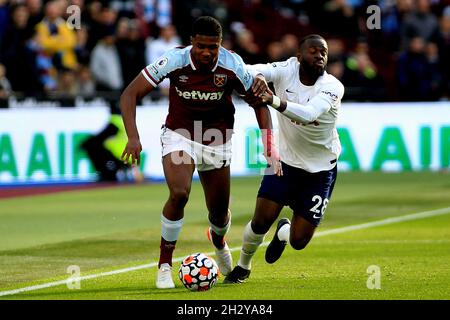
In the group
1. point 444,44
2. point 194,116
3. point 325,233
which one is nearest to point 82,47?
point 444,44

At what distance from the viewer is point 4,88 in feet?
71.6

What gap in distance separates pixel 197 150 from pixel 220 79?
2.16 ft

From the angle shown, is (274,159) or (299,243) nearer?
(274,159)

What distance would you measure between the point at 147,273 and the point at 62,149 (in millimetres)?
10345

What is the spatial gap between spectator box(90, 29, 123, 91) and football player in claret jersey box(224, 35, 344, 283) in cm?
1170

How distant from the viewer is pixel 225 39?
25125 mm

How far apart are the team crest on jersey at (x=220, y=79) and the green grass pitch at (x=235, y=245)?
5.87 ft

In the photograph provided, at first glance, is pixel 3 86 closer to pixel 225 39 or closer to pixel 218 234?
pixel 225 39

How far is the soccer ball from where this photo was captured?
10352 millimetres

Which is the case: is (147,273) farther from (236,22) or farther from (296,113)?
(236,22)

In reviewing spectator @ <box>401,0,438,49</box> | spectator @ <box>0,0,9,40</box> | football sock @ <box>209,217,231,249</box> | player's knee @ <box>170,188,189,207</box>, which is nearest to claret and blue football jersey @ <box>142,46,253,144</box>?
player's knee @ <box>170,188,189,207</box>

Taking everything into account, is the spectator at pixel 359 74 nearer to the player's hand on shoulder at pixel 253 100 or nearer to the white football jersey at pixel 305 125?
the white football jersey at pixel 305 125
